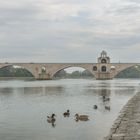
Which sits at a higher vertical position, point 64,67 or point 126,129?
point 64,67

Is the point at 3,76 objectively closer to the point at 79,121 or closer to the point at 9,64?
the point at 9,64

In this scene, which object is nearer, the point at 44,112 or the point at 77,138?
the point at 77,138

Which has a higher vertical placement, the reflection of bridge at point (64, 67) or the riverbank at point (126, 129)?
the reflection of bridge at point (64, 67)

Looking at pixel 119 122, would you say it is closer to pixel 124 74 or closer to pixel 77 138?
pixel 77 138

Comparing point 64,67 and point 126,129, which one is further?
point 64,67

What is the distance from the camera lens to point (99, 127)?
1016 inches

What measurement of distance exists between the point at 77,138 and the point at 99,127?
3.90m

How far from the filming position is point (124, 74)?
198875mm

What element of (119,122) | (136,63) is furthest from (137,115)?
(136,63)

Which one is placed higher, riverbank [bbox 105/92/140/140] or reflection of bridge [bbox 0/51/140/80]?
reflection of bridge [bbox 0/51/140/80]

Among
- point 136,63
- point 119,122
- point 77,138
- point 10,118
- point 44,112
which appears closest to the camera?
point 77,138

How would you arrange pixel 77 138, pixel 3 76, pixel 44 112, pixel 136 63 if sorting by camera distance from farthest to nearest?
pixel 3 76 < pixel 136 63 < pixel 44 112 < pixel 77 138

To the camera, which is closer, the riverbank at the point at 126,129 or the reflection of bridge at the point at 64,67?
the riverbank at the point at 126,129

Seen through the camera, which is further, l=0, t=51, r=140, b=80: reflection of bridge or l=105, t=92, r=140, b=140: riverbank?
l=0, t=51, r=140, b=80: reflection of bridge
